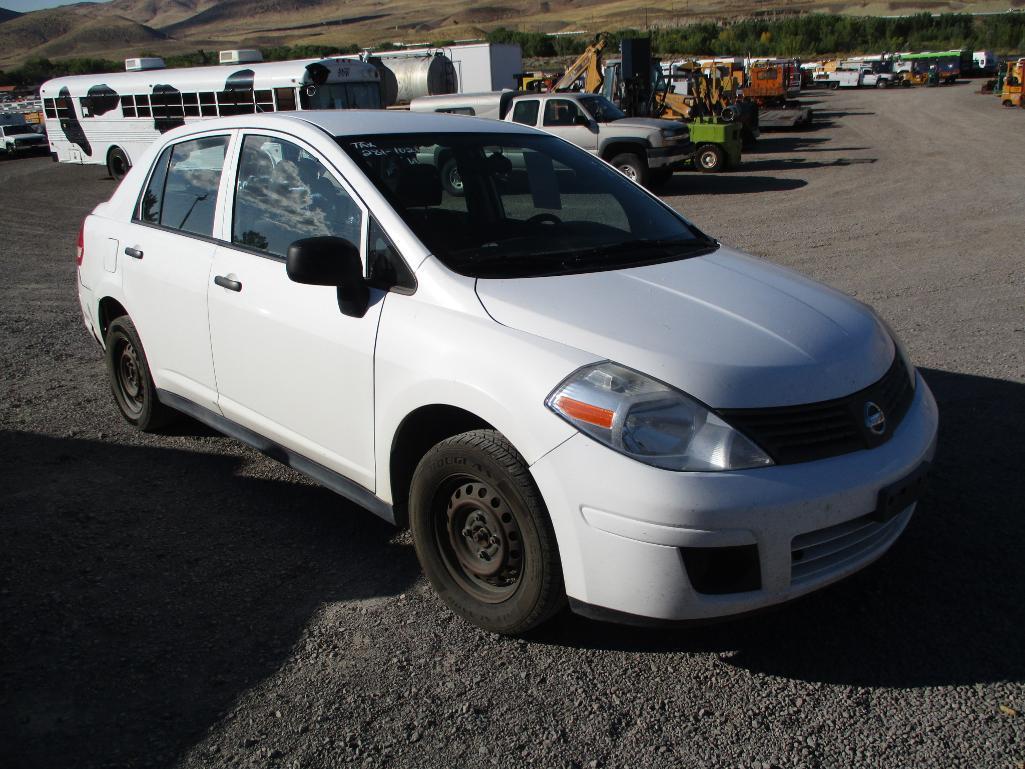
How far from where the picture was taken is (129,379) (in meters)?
5.23

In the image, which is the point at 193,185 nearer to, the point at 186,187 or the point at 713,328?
the point at 186,187

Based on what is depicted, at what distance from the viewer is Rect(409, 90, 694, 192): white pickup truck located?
685 inches

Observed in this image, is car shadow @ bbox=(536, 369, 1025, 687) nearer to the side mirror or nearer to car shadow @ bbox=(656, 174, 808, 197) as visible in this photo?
the side mirror

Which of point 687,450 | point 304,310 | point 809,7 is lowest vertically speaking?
point 687,450

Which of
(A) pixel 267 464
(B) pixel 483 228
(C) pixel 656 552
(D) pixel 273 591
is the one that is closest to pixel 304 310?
(B) pixel 483 228

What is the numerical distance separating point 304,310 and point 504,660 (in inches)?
60.3

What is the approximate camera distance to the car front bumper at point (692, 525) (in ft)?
8.63

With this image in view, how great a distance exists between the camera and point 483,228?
371 centimetres

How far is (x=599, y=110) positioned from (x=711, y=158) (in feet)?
10.1

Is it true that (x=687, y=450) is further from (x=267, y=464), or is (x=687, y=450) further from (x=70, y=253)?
(x=70, y=253)

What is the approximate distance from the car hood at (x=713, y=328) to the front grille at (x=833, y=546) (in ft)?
1.31

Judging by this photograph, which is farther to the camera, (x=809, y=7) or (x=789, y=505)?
(x=809, y=7)

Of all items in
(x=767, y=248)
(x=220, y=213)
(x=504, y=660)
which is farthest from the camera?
(x=767, y=248)

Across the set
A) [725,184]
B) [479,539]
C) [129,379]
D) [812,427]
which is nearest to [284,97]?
[725,184]
